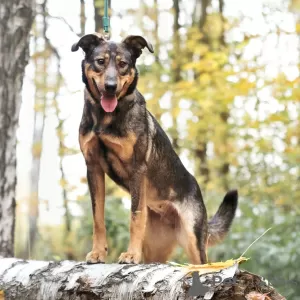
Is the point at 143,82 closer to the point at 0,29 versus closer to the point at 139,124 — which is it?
the point at 0,29

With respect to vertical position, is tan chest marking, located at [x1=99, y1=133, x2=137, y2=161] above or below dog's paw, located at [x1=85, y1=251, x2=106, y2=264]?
above

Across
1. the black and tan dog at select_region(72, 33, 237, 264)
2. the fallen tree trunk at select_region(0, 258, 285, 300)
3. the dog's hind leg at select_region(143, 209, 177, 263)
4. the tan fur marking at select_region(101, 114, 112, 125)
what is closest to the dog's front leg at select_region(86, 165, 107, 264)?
the black and tan dog at select_region(72, 33, 237, 264)

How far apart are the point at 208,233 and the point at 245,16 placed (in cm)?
788

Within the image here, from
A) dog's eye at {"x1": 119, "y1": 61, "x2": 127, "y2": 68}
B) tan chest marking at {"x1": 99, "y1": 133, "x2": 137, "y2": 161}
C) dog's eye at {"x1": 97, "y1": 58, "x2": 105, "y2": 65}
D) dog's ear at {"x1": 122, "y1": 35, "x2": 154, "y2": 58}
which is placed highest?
dog's ear at {"x1": 122, "y1": 35, "x2": 154, "y2": 58}

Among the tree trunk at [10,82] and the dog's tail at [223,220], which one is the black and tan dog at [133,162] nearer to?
the dog's tail at [223,220]

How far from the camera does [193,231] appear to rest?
439 centimetres

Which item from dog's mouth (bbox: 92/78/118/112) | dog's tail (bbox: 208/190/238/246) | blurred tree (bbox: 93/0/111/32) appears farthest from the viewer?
blurred tree (bbox: 93/0/111/32)

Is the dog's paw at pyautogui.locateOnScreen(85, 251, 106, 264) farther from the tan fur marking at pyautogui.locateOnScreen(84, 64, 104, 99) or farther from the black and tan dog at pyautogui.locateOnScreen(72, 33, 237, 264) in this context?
the tan fur marking at pyautogui.locateOnScreen(84, 64, 104, 99)

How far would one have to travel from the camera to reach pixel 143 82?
35.5ft

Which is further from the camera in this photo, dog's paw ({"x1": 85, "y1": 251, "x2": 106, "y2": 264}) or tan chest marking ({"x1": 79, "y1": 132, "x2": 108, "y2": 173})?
tan chest marking ({"x1": 79, "y1": 132, "x2": 108, "y2": 173})

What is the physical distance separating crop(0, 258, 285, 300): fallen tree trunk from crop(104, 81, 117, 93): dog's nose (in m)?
1.01

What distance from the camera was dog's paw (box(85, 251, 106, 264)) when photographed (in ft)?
11.9

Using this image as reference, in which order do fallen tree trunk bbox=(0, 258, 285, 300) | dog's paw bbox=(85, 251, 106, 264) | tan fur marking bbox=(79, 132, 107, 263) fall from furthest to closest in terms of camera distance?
tan fur marking bbox=(79, 132, 107, 263) < dog's paw bbox=(85, 251, 106, 264) < fallen tree trunk bbox=(0, 258, 285, 300)

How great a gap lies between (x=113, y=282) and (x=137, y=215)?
24.9 inches
